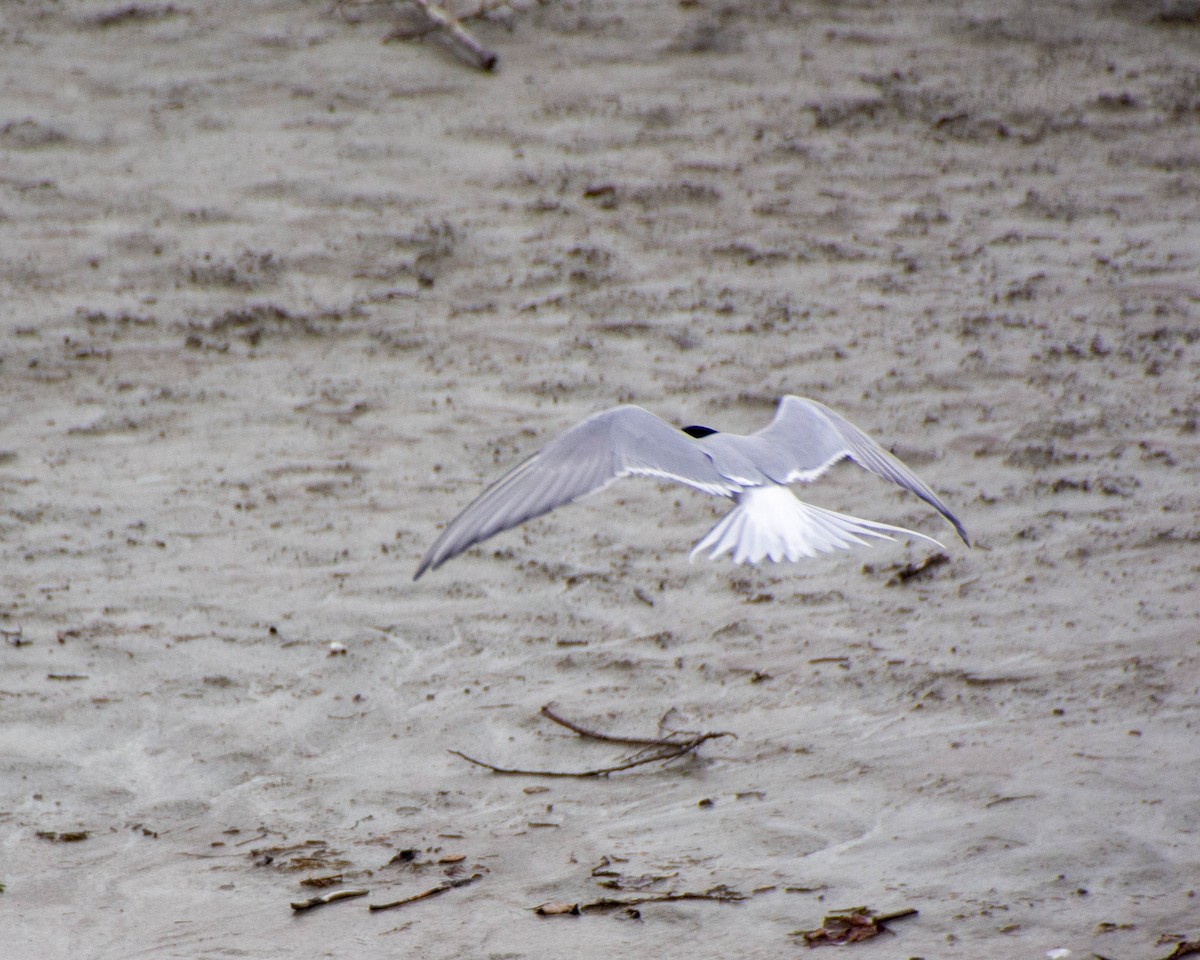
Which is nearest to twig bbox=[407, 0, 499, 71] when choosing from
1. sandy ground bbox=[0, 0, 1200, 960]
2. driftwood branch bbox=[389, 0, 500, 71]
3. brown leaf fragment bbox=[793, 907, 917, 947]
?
driftwood branch bbox=[389, 0, 500, 71]

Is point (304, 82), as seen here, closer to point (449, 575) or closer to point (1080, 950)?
point (449, 575)

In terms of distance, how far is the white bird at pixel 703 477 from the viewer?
3189 mm

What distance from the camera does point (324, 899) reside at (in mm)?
3078

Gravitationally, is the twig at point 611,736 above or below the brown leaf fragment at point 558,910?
above

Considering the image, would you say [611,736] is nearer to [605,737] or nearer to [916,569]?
[605,737]

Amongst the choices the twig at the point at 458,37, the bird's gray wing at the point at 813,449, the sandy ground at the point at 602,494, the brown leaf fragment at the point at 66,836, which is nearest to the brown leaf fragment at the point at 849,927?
the sandy ground at the point at 602,494

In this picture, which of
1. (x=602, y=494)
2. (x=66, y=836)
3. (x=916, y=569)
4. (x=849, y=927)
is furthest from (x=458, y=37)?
(x=849, y=927)

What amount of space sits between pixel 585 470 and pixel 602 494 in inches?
68.7

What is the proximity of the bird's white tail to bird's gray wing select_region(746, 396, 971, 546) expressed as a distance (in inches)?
2.8

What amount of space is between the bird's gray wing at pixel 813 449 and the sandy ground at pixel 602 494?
520 millimetres

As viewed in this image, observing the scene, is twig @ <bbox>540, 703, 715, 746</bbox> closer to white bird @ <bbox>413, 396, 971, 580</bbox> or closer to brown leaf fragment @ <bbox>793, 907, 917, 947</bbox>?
white bird @ <bbox>413, 396, 971, 580</bbox>

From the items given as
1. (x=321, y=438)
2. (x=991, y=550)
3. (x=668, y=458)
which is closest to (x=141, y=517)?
(x=321, y=438)

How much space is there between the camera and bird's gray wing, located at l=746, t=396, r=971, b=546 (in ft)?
11.9

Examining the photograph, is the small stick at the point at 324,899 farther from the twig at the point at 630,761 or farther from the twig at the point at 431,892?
the twig at the point at 630,761
